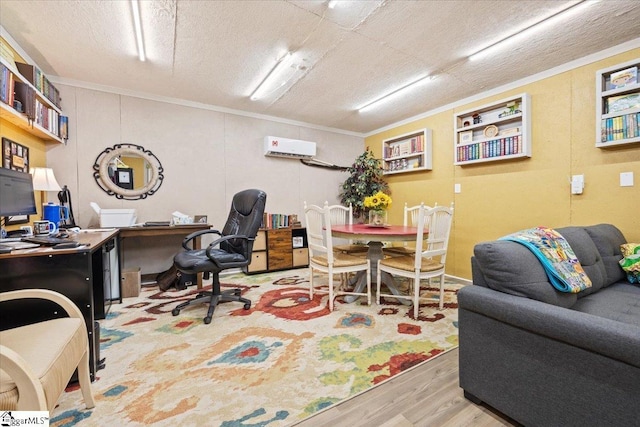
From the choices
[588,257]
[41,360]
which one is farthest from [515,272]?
[41,360]

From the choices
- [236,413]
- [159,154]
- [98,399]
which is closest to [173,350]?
[98,399]

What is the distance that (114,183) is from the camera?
3.35 metres

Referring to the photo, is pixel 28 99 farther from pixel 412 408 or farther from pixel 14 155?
pixel 412 408

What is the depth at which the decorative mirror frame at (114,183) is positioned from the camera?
10.7 feet

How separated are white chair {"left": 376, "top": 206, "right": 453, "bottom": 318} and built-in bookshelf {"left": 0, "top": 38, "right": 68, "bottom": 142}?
3.34 m

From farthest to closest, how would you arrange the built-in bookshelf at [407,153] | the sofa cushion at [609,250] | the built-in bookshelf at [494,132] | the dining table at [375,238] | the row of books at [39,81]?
the built-in bookshelf at [407,153]
the built-in bookshelf at [494,132]
the dining table at [375,238]
the row of books at [39,81]
the sofa cushion at [609,250]

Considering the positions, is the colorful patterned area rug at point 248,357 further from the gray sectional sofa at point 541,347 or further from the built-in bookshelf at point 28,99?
the built-in bookshelf at point 28,99

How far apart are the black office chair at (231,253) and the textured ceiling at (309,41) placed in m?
1.41

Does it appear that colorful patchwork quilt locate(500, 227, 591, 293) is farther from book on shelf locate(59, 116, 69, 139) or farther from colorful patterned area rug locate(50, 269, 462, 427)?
book on shelf locate(59, 116, 69, 139)

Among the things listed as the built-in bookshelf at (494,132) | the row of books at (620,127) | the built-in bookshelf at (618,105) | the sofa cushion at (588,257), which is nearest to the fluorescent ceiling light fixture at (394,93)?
the built-in bookshelf at (494,132)

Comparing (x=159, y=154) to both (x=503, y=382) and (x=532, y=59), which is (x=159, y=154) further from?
(x=532, y=59)

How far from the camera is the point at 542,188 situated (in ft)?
9.53

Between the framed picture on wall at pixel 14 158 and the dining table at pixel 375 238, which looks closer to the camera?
Answer: the framed picture on wall at pixel 14 158

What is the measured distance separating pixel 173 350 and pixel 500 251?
2.19 m
